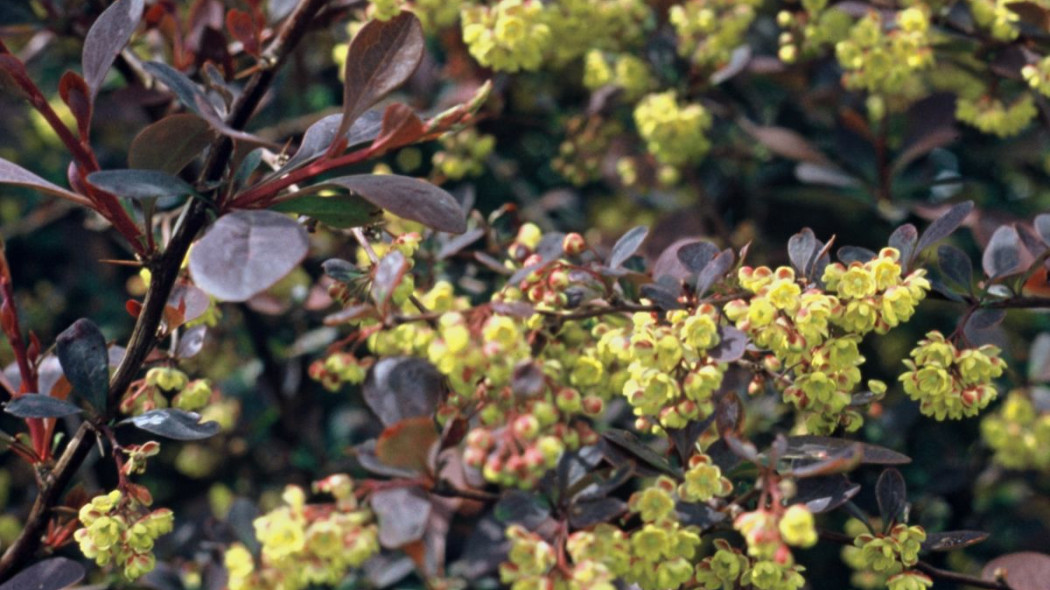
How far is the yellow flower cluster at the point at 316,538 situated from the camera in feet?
3.30

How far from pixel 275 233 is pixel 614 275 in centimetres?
43

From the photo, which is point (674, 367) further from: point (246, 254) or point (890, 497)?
point (246, 254)

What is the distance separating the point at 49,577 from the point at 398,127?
72 centimetres

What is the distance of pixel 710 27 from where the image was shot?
72.8 inches

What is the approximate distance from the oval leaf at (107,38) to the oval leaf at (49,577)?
583mm

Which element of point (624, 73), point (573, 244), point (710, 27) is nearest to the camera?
point (573, 244)

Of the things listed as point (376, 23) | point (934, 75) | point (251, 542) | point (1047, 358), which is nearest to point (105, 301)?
point (251, 542)

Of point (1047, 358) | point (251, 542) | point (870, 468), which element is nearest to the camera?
point (251, 542)

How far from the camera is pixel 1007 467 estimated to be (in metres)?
2.09

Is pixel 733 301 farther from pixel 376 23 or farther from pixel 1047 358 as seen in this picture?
pixel 1047 358

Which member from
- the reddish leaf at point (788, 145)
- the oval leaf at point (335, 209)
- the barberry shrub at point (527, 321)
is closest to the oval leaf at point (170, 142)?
the barberry shrub at point (527, 321)

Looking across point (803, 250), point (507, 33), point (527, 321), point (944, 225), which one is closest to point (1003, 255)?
point (944, 225)

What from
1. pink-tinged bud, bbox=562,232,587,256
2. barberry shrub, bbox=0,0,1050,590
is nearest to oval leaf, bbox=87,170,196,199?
barberry shrub, bbox=0,0,1050,590

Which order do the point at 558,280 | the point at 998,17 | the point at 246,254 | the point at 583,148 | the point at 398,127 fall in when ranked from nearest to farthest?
the point at 246,254, the point at 398,127, the point at 558,280, the point at 998,17, the point at 583,148
